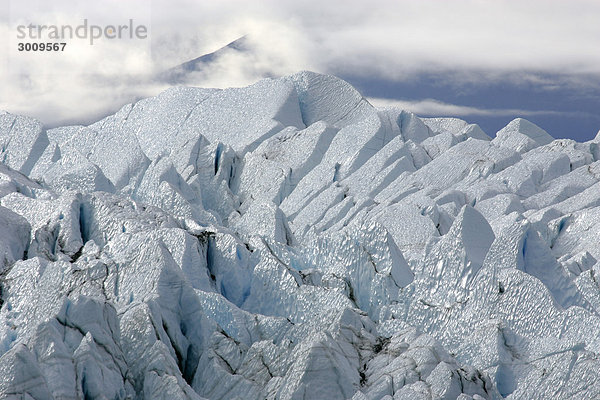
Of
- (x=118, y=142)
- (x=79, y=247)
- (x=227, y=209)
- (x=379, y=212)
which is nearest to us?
(x=79, y=247)

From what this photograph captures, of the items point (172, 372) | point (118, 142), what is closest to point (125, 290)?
point (172, 372)

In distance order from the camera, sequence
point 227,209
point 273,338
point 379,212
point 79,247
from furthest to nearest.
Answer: point 227,209, point 379,212, point 79,247, point 273,338

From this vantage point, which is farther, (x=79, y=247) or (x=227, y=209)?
(x=227, y=209)

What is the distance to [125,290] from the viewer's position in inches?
677

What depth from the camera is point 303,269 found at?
2206 centimetres

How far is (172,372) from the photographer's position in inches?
587

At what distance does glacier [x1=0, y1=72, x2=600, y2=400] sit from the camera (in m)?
15.0

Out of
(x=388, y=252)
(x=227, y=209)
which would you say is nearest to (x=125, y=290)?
(x=388, y=252)

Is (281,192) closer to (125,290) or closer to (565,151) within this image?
(565,151)

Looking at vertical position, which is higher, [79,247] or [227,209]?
[79,247]

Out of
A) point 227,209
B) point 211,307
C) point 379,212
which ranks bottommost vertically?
point 227,209

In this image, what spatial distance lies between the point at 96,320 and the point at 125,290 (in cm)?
227

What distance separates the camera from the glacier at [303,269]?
15.0m

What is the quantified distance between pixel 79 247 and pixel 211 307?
13.9ft
